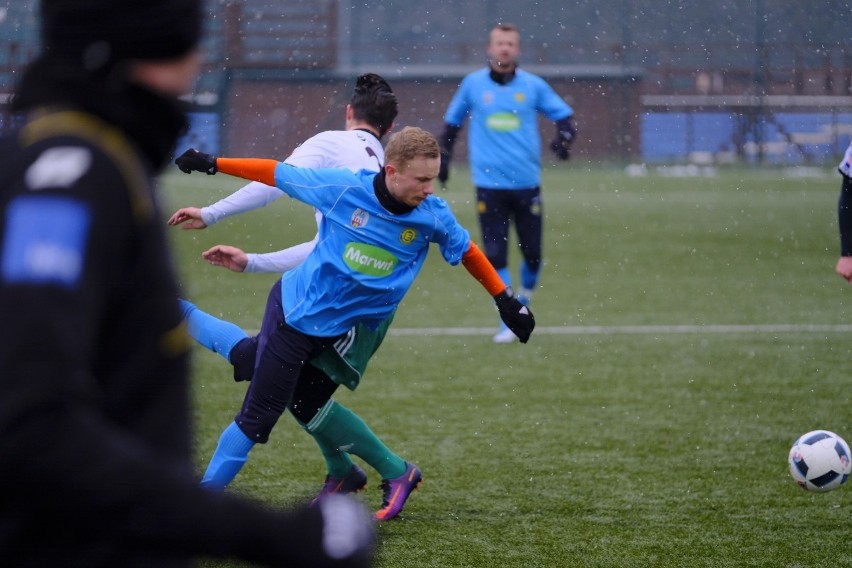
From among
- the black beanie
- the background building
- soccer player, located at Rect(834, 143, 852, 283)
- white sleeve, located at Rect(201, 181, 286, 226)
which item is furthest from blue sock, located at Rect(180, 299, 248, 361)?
the background building

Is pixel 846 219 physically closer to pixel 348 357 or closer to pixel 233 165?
pixel 348 357

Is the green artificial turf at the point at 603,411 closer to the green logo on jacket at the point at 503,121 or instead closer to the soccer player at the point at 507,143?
the soccer player at the point at 507,143

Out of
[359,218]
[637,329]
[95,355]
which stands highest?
[95,355]

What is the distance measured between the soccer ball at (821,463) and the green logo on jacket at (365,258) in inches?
72.1

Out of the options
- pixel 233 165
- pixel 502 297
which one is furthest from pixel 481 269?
pixel 233 165

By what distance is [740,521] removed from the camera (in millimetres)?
4582

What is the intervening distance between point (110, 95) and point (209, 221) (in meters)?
3.13

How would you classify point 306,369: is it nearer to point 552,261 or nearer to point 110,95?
point 110,95

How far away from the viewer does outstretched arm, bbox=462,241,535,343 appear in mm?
4414

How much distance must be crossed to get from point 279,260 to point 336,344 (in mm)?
643

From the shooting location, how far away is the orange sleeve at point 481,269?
4.43m

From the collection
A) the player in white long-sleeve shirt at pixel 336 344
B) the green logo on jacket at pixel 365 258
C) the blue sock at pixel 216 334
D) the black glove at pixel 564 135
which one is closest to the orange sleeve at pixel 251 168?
the player in white long-sleeve shirt at pixel 336 344

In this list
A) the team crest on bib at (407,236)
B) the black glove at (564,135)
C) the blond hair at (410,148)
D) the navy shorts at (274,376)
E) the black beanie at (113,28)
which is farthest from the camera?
the black glove at (564,135)

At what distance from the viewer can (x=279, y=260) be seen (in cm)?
492
